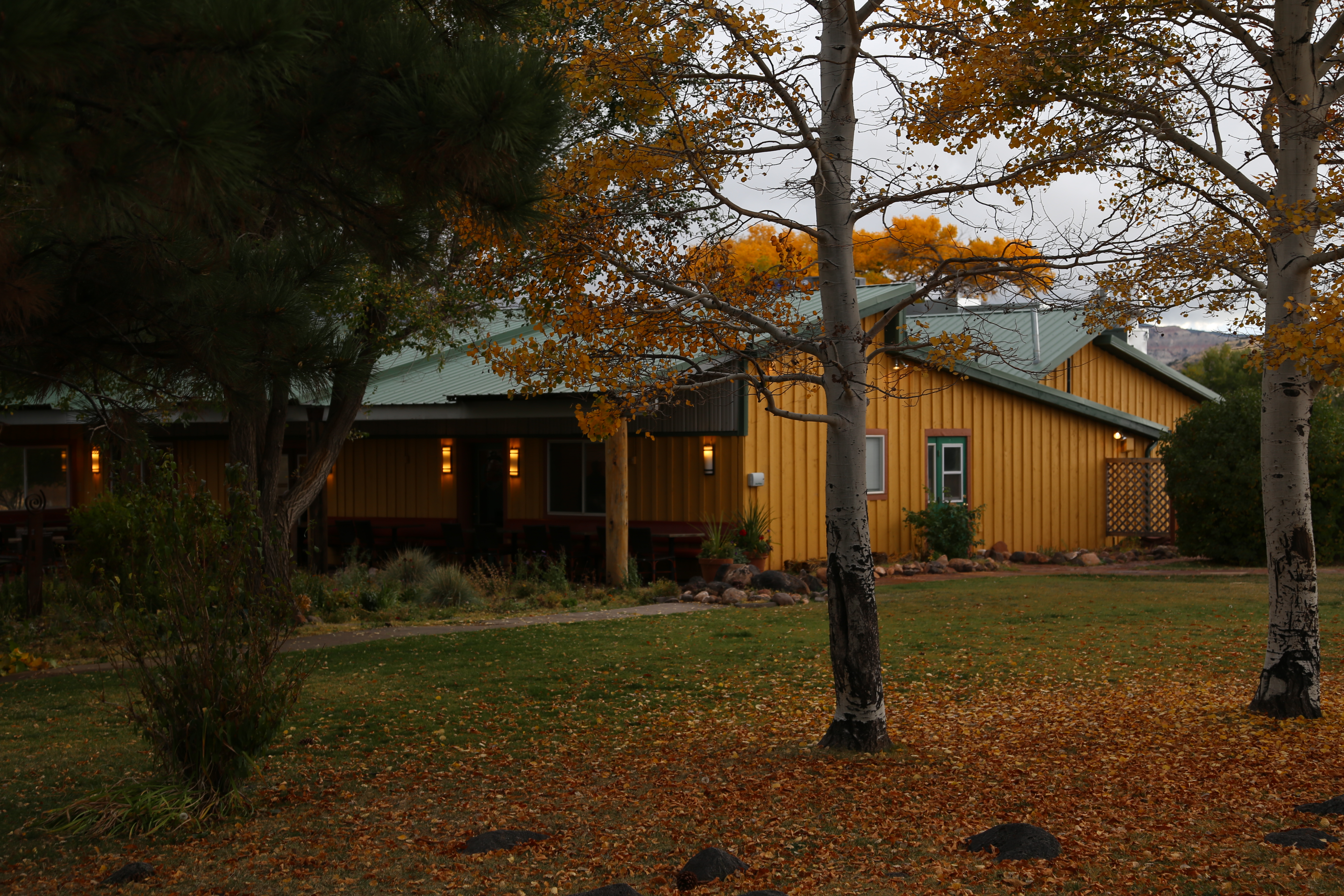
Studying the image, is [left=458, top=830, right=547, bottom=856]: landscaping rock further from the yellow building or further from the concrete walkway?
the yellow building

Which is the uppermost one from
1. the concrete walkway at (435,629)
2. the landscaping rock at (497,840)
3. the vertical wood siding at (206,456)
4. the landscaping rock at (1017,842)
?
the vertical wood siding at (206,456)

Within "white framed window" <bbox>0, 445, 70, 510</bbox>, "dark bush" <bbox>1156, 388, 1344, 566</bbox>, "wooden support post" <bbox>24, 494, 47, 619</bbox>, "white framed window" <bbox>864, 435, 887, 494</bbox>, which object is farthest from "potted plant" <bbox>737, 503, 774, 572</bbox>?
"white framed window" <bbox>0, 445, 70, 510</bbox>

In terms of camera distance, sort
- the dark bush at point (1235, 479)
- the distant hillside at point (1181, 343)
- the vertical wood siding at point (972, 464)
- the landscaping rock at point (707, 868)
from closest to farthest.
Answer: the landscaping rock at point (707, 868)
the distant hillside at point (1181, 343)
the dark bush at point (1235, 479)
the vertical wood siding at point (972, 464)

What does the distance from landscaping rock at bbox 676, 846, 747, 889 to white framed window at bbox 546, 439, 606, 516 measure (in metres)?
12.6

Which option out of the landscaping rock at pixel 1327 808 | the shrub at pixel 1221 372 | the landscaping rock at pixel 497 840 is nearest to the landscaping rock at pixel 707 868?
the landscaping rock at pixel 497 840

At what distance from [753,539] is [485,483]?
17.0ft

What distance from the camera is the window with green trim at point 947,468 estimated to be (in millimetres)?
19219

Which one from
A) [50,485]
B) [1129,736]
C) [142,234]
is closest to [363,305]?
[142,234]

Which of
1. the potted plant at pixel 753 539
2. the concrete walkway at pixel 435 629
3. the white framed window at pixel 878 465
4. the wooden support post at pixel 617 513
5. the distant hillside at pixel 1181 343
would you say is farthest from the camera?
the white framed window at pixel 878 465

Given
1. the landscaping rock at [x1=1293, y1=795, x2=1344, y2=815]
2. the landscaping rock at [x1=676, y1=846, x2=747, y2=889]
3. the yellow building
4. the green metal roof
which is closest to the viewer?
the landscaping rock at [x1=676, y1=846, x2=747, y2=889]

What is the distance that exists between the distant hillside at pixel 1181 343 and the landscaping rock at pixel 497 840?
16.5 ft

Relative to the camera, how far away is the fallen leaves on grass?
15.0 feet

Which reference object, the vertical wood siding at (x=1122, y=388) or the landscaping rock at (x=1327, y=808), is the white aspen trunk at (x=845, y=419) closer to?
the landscaping rock at (x=1327, y=808)

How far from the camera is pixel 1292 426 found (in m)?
6.62
